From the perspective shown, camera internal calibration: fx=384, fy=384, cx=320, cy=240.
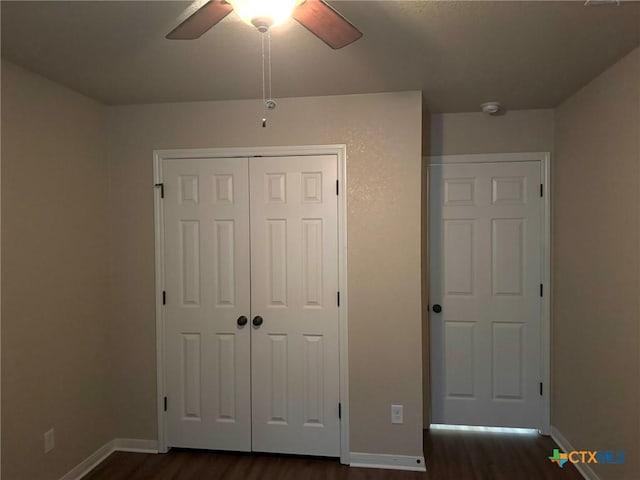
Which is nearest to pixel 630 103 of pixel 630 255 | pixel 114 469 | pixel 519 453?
pixel 630 255

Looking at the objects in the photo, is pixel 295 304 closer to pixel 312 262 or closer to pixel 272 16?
pixel 312 262

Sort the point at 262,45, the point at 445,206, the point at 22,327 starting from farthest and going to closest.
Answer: the point at 445,206 → the point at 22,327 → the point at 262,45

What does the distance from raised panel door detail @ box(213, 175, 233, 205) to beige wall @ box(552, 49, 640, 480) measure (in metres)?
2.33

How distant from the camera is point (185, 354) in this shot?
2748 millimetres

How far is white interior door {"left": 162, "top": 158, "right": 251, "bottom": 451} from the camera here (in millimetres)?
2695

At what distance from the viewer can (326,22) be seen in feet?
4.33

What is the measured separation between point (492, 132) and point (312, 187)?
1.48 metres

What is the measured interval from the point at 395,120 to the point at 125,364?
2.56 m

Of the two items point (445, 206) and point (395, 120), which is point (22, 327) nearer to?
point (395, 120)

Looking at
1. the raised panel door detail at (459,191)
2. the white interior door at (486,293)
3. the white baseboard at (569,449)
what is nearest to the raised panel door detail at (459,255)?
the white interior door at (486,293)

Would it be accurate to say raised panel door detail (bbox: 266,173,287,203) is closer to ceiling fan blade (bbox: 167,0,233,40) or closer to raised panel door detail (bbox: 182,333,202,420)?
raised panel door detail (bbox: 182,333,202,420)

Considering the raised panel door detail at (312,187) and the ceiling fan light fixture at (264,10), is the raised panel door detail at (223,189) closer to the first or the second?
the raised panel door detail at (312,187)

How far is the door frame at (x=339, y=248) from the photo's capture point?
102 inches

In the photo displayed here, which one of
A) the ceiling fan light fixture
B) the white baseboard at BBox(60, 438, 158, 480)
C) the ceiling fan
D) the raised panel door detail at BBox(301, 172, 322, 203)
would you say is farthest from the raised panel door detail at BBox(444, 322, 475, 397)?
the ceiling fan light fixture
